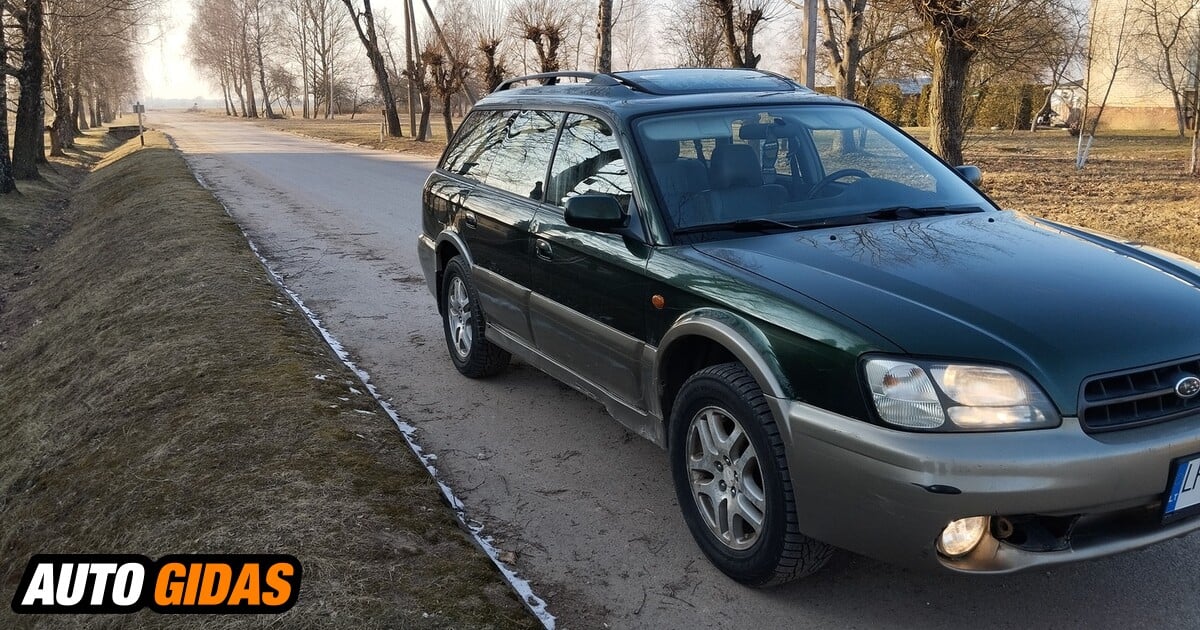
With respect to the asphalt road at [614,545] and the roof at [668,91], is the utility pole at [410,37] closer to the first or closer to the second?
the asphalt road at [614,545]

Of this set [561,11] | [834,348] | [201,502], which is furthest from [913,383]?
[561,11]

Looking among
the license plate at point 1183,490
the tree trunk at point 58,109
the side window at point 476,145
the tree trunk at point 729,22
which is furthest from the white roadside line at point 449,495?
the tree trunk at point 58,109

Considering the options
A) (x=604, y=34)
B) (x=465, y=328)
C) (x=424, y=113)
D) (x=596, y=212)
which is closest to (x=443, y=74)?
(x=424, y=113)

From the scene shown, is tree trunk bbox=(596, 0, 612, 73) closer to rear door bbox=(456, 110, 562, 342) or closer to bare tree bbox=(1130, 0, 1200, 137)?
bare tree bbox=(1130, 0, 1200, 137)

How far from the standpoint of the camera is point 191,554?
3721mm

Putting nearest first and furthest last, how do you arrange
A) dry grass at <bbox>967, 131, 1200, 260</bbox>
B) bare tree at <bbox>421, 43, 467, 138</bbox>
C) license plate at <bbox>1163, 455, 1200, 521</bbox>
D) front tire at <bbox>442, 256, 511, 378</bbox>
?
license plate at <bbox>1163, 455, 1200, 521</bbox>
front tire at <bbox>442, 256, 511, 378</bbox>
dry grass at <bbox>967, 131, 1200, 260</bbox>
bare tree at <bbox>421, 43, 467, 138</bbox>

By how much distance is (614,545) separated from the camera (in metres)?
3.78

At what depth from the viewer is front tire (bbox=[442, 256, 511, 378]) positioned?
568 cm

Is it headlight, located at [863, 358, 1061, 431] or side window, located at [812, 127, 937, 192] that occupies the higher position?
side window, located at [812, 127, 937, 192]

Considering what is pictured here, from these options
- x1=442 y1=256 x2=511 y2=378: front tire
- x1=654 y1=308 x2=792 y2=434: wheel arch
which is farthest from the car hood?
x1=442 y1=256 x2=511 y2=378: front tire

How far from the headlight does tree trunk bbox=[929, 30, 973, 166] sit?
40.4 ft

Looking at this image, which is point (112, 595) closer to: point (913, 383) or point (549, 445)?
point (549, 445)

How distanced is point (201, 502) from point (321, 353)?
2.42 m

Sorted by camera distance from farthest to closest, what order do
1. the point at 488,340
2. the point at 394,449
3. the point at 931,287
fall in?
the point at 488,340, the point at 394,449, the point at 931,287
